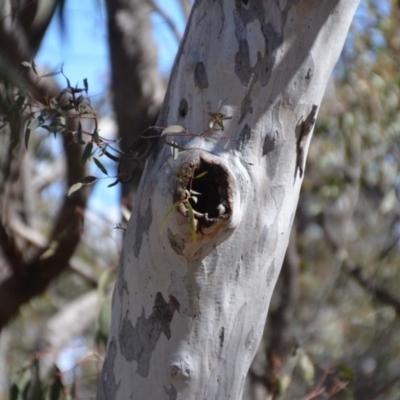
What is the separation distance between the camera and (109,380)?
4.22 feet

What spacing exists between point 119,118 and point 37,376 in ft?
3.16

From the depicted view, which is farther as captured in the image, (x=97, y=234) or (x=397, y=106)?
(x=97, y=234)

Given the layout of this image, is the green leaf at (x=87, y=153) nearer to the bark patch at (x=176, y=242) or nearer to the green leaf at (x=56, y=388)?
the bark patch at (x=176, y=242)

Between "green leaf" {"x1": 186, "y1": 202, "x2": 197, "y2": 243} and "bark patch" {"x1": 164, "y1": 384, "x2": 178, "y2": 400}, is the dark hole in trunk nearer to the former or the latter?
"green leaf" {"x1": 186, "y1": 202, "x2": 197, "y2": 243}

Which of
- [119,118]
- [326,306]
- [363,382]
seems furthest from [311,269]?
[119,118]

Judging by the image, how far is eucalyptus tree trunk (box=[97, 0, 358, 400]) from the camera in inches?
46.8

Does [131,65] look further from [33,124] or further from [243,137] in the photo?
[243,137]

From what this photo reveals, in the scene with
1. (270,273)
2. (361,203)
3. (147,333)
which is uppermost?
(270,273)

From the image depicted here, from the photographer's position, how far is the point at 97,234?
693 centimetres

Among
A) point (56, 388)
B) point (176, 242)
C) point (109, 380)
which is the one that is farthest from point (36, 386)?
point (176, 242)

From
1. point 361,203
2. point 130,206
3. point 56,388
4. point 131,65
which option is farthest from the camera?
point 361,203

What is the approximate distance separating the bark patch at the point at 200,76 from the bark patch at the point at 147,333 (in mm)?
358

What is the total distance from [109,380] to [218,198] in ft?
1.22

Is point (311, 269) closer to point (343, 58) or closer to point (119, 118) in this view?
point (343, 58)
